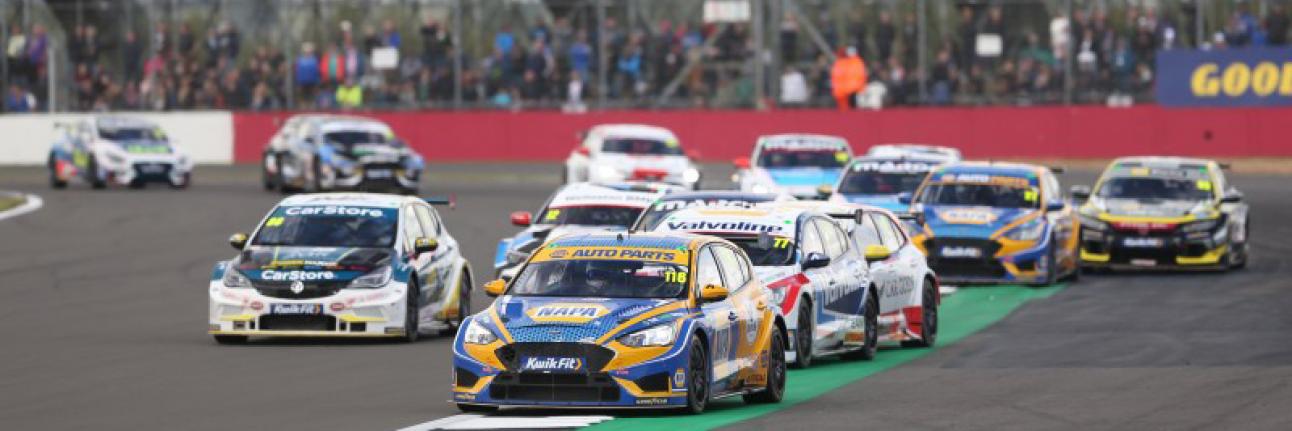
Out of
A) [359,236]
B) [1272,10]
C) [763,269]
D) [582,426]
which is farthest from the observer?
[1272,10]

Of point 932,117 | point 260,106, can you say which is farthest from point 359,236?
point 260,106

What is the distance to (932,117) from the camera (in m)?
51.2

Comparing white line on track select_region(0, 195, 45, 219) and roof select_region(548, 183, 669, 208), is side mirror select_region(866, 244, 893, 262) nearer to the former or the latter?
roof select_region(548, 183, 669, 208)

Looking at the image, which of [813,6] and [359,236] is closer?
[359,236]

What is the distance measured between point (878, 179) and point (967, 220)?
3957 millimetres

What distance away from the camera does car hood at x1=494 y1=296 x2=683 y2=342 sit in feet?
47.4

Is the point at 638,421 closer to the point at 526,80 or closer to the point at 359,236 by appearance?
the point at 359,236

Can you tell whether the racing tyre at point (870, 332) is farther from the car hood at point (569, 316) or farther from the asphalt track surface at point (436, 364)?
the car hood at point (569, 316)

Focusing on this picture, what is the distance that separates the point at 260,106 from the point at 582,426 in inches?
1711

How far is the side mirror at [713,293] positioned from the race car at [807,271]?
7.59 feet

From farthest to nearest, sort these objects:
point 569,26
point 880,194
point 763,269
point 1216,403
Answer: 1. point 569,26
2. point 880,194
3. point 763,269
4. point 1216,403

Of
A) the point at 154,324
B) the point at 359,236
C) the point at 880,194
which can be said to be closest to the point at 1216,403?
the point at 359,236

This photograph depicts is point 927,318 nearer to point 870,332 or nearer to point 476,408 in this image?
point 870,332

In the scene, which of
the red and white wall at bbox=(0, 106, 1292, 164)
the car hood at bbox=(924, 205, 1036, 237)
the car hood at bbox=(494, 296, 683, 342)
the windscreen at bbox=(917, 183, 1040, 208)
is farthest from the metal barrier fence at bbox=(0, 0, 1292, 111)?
the car hood at bbox=(494, 296, 683, 342)
